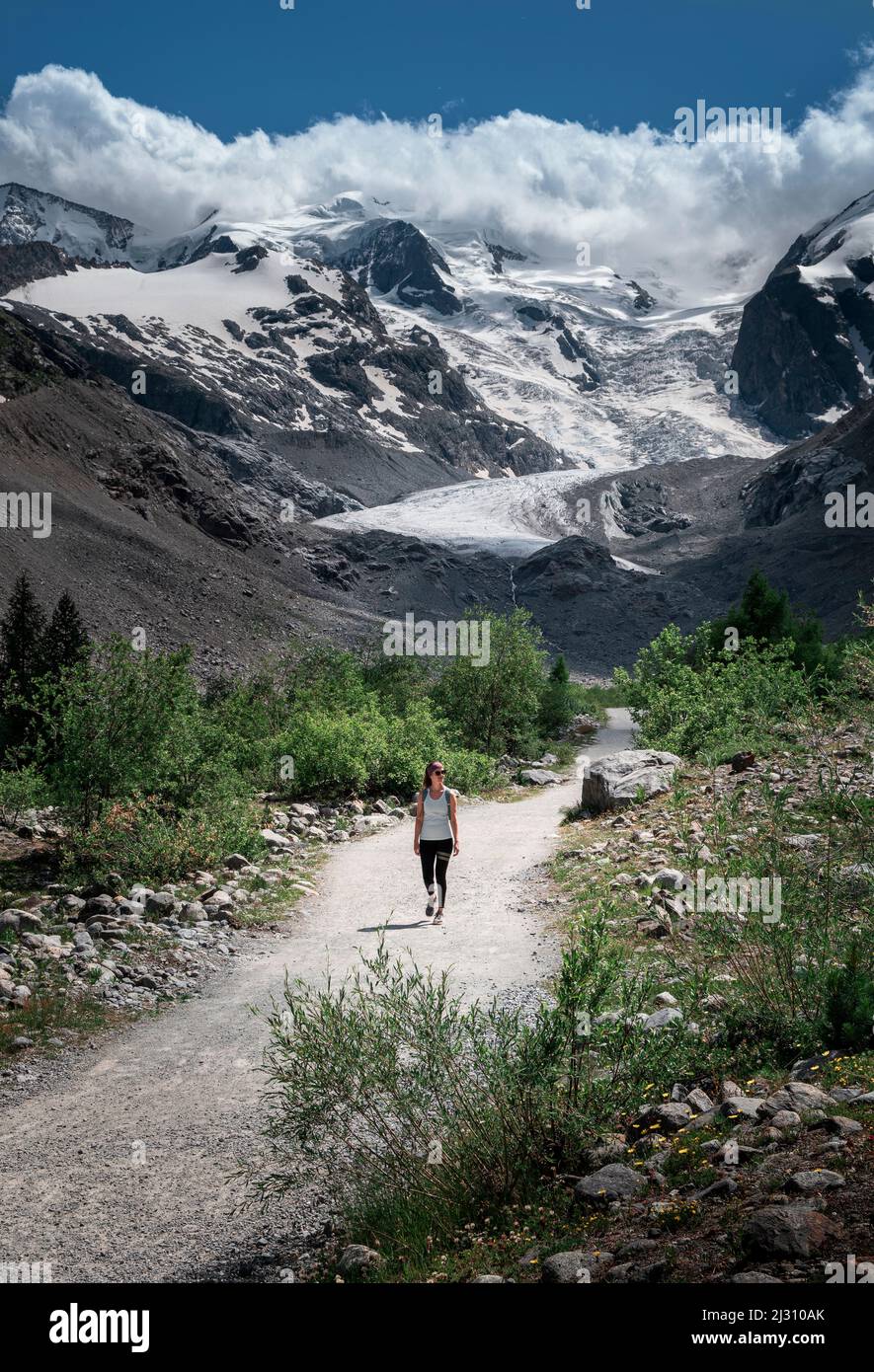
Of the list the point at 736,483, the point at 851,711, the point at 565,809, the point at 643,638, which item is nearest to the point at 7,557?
the point at 565,809

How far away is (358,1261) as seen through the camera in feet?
13.9

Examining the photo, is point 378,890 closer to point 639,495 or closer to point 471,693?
point 471,693

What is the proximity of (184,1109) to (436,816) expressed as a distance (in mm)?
4312

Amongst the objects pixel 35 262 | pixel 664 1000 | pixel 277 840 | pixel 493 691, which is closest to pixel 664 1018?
pixel 664 1000

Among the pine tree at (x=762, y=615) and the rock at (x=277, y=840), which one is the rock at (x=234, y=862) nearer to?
the rock at (x=277, y=840)

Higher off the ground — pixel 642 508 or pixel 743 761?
pixel 642 508

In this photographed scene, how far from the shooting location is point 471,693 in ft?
84.0

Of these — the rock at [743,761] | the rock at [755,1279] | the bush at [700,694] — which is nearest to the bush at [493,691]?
the bush at [700,694]

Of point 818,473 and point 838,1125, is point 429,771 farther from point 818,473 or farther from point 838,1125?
point 818,473

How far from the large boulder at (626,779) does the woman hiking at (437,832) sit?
207 inches

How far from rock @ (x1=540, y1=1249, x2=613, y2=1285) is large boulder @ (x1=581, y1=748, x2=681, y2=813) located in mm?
11068

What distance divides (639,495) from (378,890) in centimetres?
12266

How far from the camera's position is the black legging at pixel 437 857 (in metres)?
10.0

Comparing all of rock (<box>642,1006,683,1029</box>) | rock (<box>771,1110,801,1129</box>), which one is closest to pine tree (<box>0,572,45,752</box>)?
rock (<box>642,1006,683,1029</box>)
